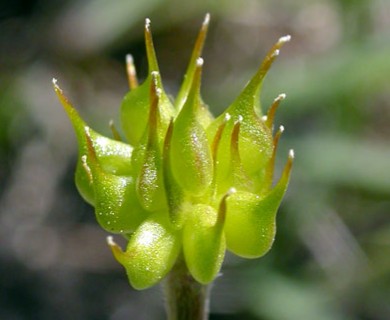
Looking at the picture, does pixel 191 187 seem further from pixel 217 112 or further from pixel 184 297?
pixel 217 112

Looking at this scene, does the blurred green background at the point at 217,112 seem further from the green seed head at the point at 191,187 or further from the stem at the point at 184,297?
the green seed head at the point at 191,187

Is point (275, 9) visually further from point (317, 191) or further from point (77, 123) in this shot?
point (77, 123)

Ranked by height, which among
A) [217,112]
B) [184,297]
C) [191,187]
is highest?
[191,187]

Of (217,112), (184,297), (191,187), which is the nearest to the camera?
(191,187)

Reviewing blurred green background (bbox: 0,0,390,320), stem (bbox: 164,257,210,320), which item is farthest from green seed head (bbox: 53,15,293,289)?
blurred green background (bbox: 0,0,390,320)

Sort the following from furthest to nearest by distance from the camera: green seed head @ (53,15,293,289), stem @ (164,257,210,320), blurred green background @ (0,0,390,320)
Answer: blurred green background @ (0,0,390,320) → stem @ (164,257,210,320) → green seed head @ (53,15,293,289)

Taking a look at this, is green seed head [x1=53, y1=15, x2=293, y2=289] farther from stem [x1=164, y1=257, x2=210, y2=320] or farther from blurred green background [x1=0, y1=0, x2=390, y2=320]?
blurred green background [x1=0, y1=0, x2=390, y2=320]

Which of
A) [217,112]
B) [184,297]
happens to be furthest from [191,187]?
[217,112]

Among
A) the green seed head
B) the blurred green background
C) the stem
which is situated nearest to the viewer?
the green seed head
